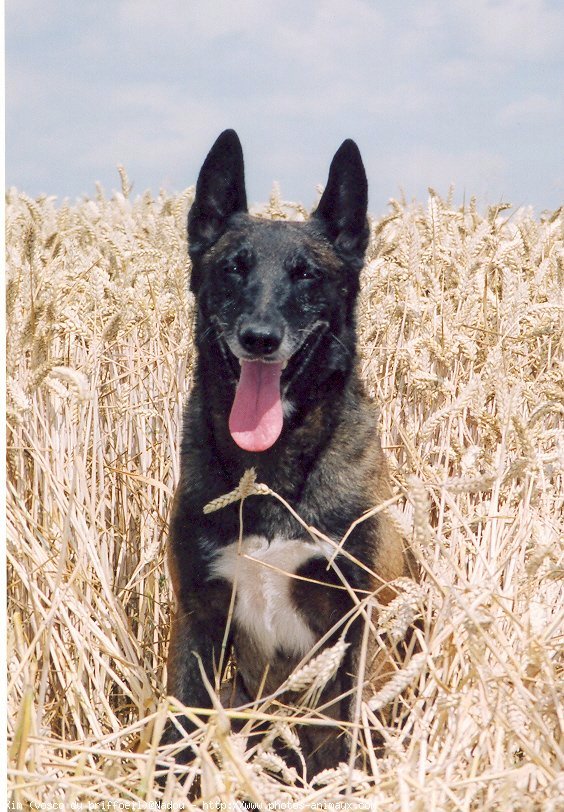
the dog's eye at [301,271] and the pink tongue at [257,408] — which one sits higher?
the dog's eye at [301,271]

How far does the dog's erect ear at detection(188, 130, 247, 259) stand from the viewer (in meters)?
3.21

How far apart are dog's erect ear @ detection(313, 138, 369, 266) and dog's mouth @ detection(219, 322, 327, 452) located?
0.42m

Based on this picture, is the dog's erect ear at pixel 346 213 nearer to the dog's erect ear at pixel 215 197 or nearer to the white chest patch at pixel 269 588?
the dog's erect ear at pixel 215 197

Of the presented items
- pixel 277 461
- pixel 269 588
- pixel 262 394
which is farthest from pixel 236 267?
pixel 269 588

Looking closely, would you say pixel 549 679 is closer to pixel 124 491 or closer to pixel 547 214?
pixel 124 491

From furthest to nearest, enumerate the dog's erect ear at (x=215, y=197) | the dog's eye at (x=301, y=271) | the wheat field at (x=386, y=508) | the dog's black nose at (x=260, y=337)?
the dog's erect ear at (x=215, y=197) < the dog's eye at (x=301, y=271) < the dog's black nose at (x=260, y=337) < the wheat field at (x=386, y=508)

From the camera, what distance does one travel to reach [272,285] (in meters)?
3.04

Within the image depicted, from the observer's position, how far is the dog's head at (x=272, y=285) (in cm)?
293

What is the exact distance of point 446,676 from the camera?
2.35 meters

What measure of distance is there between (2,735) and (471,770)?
1103 mm

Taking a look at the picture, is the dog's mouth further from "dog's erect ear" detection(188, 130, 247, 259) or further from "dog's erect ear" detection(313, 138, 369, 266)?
"dog's erect ear" detection(188, 130, 247, 259)

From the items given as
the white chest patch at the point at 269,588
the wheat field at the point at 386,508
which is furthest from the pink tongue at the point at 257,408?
the wheat field at the point at 386,508


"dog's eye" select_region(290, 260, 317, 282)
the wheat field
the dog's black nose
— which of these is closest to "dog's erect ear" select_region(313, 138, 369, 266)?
"dog's eye" select_region(290, 260, 317, 282)

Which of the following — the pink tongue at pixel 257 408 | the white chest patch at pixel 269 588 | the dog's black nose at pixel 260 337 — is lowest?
the white chest patch at pixel 269 588
